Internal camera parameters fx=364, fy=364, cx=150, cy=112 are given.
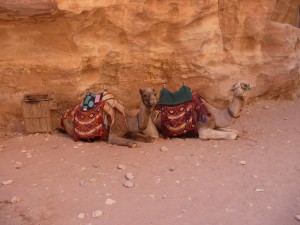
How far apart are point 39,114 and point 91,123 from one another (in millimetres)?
871

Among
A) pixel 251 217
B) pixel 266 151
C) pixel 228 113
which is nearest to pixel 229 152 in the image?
pixel 266 151

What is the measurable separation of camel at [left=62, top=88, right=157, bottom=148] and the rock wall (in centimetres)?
62

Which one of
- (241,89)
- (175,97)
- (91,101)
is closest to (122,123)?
(91,101)

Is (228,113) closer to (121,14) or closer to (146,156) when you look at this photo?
(146,156)

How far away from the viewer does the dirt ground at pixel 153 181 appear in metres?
3.33

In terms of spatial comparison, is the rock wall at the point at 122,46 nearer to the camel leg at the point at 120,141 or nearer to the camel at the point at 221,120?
the camel at the point at 221,120

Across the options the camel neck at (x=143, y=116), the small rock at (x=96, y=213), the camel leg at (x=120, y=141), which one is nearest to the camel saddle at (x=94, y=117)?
the camel leg at (x=120, y=141)

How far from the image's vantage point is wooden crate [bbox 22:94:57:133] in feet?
17.5

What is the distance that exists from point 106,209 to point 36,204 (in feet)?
2.31

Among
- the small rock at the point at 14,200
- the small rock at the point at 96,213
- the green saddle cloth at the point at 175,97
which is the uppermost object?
the green saddle cloth at the point at 175,97

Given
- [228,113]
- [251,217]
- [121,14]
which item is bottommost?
[251,217]

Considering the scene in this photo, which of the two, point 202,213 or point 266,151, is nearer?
point 202,213

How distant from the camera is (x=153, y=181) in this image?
13.0 ft

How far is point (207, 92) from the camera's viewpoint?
640cm
